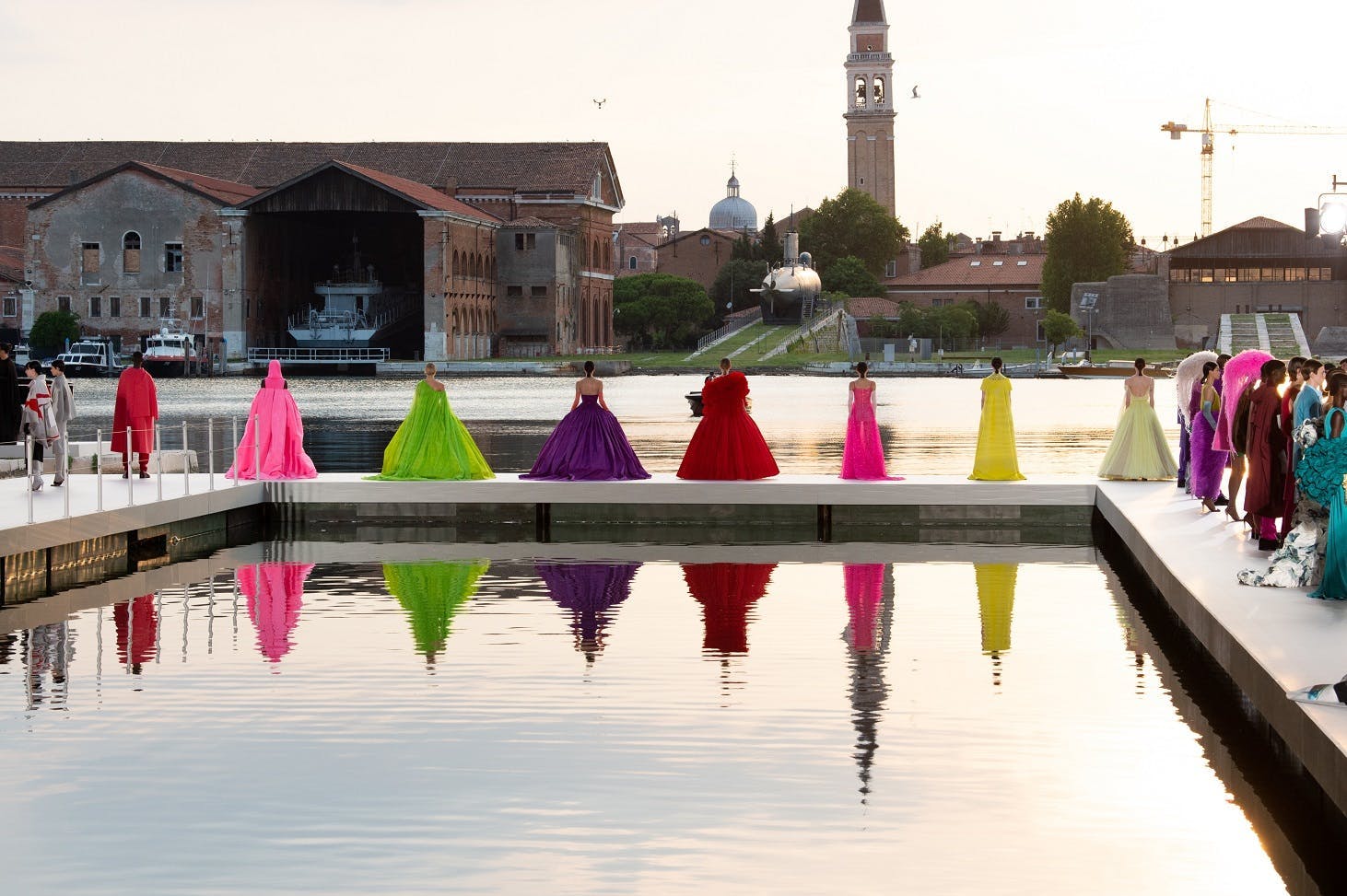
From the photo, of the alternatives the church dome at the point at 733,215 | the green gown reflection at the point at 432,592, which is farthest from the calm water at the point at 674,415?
the church dome at the point at 733,215

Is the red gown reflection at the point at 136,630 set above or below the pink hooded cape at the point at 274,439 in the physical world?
below

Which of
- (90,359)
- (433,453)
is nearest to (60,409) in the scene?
(433,453)

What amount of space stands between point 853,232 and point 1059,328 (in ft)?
70.5

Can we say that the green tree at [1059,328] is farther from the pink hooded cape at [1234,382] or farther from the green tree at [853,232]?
the pink hooded cape at [1234,382]

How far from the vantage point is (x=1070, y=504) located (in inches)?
753

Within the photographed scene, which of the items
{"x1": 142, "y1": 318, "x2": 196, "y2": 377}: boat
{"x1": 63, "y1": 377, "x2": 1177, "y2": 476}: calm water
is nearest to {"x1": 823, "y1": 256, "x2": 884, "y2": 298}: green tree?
{"x1": 63, "y1": 377, "x2": 1177, "y2": 476}: calm water

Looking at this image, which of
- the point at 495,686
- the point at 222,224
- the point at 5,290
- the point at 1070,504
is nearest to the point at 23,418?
the point at 495,686

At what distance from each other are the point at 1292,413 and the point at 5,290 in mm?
80517

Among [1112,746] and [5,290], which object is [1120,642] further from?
[5,290]

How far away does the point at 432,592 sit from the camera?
15.1 meters

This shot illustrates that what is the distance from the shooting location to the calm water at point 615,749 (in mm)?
7449

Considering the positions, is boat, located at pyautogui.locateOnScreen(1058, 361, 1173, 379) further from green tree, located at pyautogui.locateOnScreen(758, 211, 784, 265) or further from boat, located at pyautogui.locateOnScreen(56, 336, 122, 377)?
boat, located at pyautogui.locateOnScreen(56, 336, 122, 377)

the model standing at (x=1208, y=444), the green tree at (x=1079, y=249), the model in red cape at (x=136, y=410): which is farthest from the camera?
the green tree at (x=1079, y=249)

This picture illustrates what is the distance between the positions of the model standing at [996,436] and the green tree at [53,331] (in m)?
68.8
